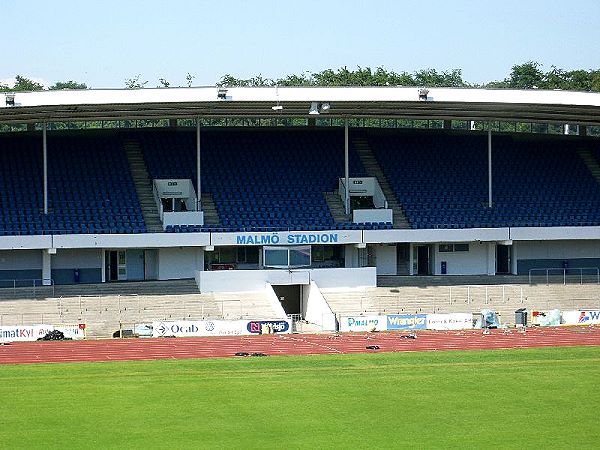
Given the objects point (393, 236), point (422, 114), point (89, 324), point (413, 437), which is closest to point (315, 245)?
point (393, 236)

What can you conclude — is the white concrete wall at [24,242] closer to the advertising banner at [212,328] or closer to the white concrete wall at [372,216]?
the advertising banner at [212,328]

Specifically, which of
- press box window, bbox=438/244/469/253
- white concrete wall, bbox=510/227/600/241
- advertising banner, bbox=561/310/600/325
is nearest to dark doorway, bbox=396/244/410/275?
press box window, bbox=438/244/469/253

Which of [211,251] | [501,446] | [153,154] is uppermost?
[153,154]

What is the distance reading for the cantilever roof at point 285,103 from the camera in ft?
160

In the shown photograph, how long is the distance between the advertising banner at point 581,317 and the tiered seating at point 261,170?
11198 mm

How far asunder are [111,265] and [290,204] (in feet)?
28.2

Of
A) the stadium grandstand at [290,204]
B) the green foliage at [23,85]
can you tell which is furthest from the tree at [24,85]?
the stadium grandstand at [290,204]

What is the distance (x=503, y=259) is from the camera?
194ft

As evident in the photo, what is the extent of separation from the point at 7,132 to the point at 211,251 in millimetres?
11064

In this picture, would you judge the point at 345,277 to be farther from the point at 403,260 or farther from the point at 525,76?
the point at 525,76

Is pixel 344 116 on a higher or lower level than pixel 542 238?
higher

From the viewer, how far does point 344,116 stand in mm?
56000

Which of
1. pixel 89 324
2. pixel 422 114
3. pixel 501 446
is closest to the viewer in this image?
pixel 501 446

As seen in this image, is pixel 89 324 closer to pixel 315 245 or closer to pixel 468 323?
pixel 315 245
